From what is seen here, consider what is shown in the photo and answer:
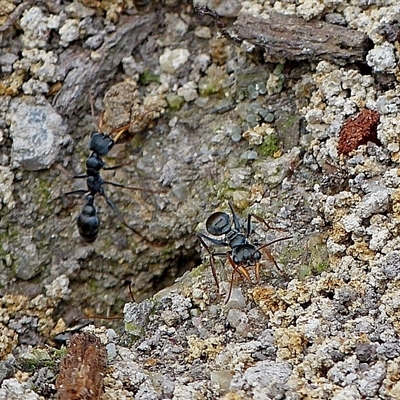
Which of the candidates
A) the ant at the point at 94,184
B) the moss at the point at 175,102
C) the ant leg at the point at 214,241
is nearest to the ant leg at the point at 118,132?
the ant at the point at 94,184

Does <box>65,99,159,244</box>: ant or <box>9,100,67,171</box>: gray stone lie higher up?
<box>9,100,67,171</box>: gray stone

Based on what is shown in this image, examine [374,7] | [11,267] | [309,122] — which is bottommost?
[11,267]

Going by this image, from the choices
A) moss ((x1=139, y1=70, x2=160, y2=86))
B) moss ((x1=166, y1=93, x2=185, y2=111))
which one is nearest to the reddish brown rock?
moss ((x1=166, y1=93, x2=185, y2=111))

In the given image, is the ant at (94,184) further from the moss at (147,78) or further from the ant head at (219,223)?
the ant head at (219,223)

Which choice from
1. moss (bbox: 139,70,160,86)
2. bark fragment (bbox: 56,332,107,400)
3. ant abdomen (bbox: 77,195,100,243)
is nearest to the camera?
bark fragment (bbox: 56,332,107,400)

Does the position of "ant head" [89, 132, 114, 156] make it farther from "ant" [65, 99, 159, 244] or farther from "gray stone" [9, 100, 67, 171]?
"gray stone" [9, 100, 67, 171]

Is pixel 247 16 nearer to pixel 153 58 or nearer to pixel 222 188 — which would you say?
pixel 153 58

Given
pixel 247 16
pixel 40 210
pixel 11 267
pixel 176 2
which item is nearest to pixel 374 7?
pixel 247 16

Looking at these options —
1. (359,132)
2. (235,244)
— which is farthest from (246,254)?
(359,132)
